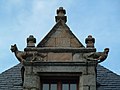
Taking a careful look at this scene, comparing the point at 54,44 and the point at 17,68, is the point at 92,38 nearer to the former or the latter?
the point at 54,44

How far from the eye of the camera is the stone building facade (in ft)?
41.9

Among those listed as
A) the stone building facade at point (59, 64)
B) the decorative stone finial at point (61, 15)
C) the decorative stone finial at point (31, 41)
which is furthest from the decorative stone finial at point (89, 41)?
the decorative stone finial at point (31, 41)

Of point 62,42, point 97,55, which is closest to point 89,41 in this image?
point 97,55

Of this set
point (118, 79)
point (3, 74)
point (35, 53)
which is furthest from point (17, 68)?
point (35, 53)

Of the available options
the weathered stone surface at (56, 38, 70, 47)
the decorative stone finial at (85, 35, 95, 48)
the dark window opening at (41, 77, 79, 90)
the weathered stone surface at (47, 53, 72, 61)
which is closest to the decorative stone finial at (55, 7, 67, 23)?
the weathered stone surface at (56, 38, 70, 47)

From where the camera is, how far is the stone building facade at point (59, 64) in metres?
12.8

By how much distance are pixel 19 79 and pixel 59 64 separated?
4.06 m

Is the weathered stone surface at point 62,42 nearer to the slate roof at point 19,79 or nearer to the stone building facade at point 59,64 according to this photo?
the stone building facade at point 59,64

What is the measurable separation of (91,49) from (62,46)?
0.80 m

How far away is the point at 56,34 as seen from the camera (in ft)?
44.5

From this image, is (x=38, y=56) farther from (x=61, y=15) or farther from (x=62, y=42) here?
(x=61, y=15)

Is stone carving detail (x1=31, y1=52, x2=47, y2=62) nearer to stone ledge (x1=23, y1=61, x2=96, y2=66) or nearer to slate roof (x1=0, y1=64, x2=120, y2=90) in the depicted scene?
stone ledge (x1=23, y1=61, x2=96, y2=66)

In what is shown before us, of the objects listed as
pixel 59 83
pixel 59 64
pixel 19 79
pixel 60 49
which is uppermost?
pixel 60 49

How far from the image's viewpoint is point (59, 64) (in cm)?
1295
